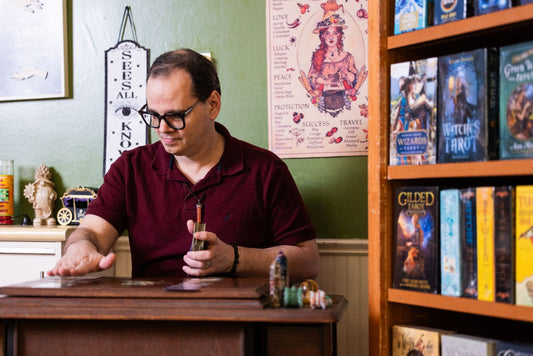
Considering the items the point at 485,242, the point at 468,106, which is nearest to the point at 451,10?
the point at 468,106

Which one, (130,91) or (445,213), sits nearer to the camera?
(445,213)

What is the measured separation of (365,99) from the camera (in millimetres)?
2428

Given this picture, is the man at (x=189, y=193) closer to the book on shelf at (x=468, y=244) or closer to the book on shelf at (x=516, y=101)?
the book on shelf at (x=468, y=244)

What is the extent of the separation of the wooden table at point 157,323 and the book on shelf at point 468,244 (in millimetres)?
320

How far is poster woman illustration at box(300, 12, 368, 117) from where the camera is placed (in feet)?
7.97

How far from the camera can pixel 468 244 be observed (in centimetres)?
149

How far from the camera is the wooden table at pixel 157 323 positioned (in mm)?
1386

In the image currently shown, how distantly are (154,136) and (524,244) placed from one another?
1733mm

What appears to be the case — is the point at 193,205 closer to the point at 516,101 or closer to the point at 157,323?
the point at 157,323

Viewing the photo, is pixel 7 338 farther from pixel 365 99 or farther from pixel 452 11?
pixel 365 99

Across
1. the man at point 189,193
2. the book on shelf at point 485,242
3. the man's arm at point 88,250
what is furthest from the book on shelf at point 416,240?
the man's arm at point 88,250

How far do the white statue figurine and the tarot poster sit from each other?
41.9 inches

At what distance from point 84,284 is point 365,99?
1368 millimetres

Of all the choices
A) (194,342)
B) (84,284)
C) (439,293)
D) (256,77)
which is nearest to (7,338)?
(84,284)
